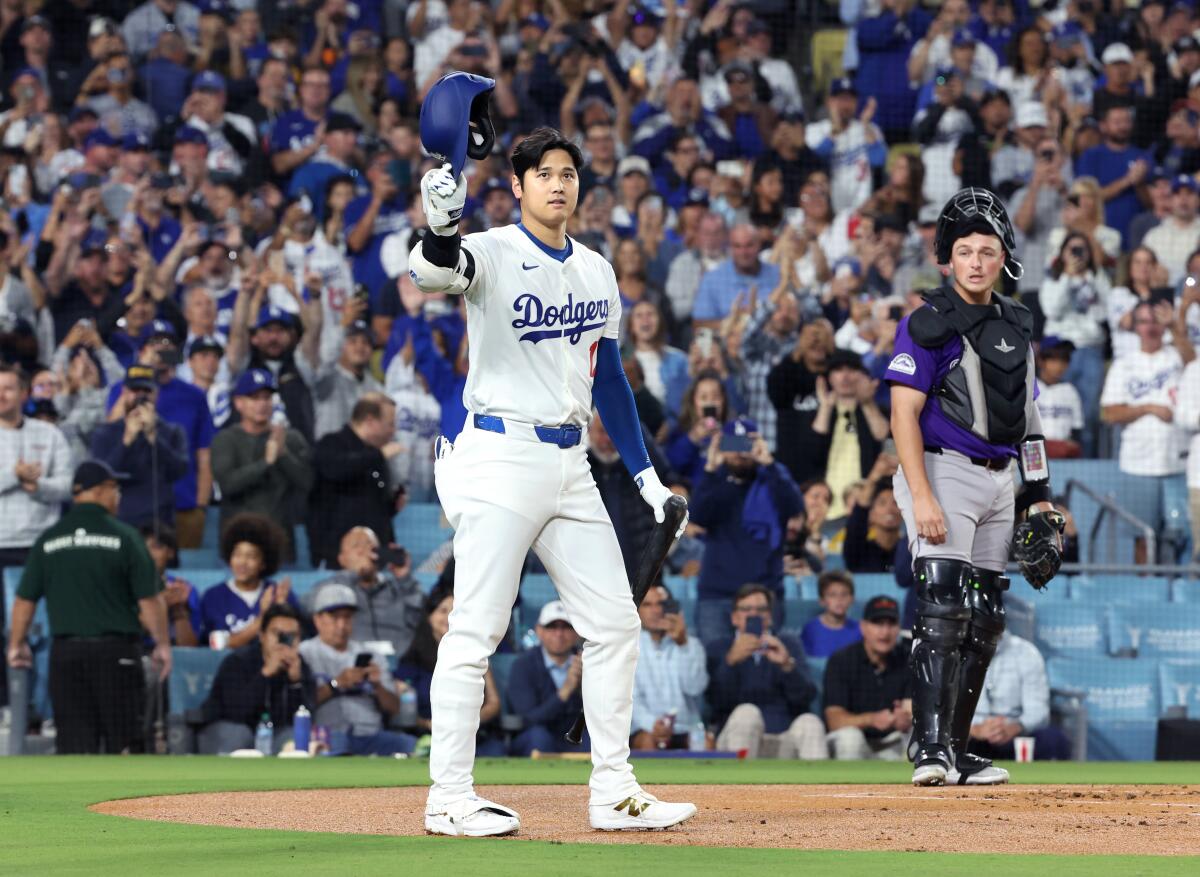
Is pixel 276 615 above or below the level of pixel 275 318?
below

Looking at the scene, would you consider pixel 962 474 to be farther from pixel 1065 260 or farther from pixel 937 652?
pixel 1065 260

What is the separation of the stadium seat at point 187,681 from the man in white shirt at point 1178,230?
7.39 meters

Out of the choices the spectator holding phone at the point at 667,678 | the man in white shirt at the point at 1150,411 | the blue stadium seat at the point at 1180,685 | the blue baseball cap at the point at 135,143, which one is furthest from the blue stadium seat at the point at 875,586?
the blue baseball cap at the point at 135,143

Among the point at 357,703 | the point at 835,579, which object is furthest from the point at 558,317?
the point at 835,579

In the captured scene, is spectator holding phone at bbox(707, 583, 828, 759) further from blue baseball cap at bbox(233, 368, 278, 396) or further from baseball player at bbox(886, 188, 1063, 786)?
baseball player at bbox(886, 188, 1063, 786)

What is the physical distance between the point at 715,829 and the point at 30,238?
363 inches

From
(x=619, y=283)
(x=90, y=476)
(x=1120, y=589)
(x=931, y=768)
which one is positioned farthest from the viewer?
(x=619, y=283)

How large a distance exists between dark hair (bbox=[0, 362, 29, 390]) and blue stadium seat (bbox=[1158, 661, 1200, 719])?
6.96 meters

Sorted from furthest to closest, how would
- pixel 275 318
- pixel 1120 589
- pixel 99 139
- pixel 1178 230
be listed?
pixel 99 139 < pixel 1178 230 < pixel 275 318 < pixel 1120 589

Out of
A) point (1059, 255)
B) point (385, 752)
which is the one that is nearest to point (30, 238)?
point (385, 752)

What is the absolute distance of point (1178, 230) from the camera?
538 inches

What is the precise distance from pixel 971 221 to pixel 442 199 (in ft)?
8.21

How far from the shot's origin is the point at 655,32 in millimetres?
15719

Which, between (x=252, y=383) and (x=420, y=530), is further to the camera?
(x=420, y=530)
